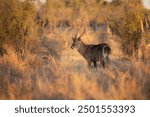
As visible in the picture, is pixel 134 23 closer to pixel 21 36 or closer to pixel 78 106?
pixel 21 36

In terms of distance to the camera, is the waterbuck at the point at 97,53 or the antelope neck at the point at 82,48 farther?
the antelope neck at the point at 82,48

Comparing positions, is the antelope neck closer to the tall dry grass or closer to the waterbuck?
the waterbuck

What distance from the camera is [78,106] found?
10.4m

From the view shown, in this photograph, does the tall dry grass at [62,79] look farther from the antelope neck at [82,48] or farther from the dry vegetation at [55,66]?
the antelope neck at [82,48]

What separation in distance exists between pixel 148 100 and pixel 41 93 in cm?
230

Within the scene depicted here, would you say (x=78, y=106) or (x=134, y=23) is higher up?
(x=134, y=23)

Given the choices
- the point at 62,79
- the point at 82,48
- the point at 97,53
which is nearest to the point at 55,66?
the point at 97,53

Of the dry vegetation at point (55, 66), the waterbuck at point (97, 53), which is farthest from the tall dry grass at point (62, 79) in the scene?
the waterbuck at point (97, 53)

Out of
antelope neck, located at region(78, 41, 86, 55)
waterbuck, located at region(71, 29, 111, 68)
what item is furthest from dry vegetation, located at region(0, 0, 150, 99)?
antelope neck, located at region(78, 41, 86, 55)

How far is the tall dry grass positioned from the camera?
11.1m

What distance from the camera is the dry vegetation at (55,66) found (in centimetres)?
1136

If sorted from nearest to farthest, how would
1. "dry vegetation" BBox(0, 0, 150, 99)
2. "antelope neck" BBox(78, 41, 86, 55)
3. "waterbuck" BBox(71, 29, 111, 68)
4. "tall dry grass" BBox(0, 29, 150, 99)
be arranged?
"tall dry grass" BBox(0, 29, 150, 99) → "dry vegetation" BBox(0, 0, 150, 99) → "waterbuck" BBox(71, 29, 111, 68) → "antelope neck" BBox(78, 41, 86, 55)

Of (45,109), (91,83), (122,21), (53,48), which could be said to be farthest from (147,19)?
(45,109)

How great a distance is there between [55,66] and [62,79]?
109 inches
